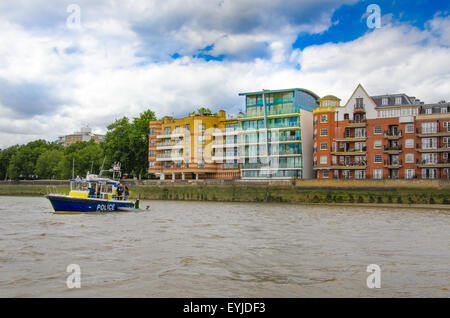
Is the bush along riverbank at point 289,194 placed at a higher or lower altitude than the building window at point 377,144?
lower

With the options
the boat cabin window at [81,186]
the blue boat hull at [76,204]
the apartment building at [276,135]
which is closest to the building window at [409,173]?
the apartment building at [276,135]

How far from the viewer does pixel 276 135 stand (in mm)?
80688

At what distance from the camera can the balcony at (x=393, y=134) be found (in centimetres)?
6569

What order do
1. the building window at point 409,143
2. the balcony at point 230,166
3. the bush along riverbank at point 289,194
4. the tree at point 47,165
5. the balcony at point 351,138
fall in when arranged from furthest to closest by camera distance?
the tree at point 47,165, the balcony at point 230,166, the balcony at point 351,138, the building window at point 409,143, the bush along riverbank at point 289,194

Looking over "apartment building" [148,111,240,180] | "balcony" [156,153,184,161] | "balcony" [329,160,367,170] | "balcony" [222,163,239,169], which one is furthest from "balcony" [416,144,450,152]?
"balcony" [156,153,184,161]

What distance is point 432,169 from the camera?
6397 cm

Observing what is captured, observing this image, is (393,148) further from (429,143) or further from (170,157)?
(170,157)

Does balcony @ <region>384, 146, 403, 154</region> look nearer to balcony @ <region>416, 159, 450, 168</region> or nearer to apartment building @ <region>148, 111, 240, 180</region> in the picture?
balcony @ <region>416, 159, 450, 168</region>

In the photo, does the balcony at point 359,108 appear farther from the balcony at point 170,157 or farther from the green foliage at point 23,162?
the green foliage at point 23,162

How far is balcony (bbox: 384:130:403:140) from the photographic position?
65688mm

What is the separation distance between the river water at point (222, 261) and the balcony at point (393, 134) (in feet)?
133

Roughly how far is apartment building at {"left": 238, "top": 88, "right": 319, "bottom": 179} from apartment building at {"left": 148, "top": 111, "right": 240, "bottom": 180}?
4.87 metres

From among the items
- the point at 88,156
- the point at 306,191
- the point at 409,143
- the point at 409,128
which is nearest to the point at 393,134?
the point at 409,128
